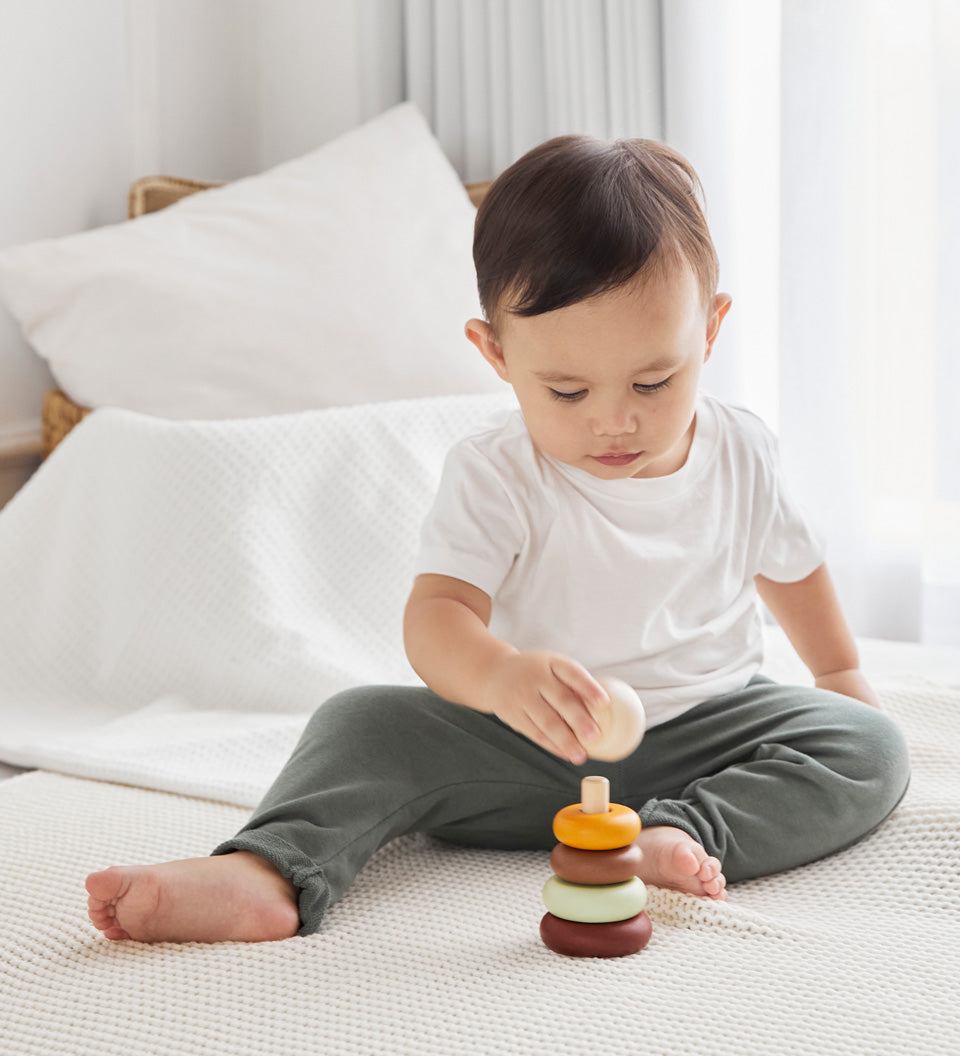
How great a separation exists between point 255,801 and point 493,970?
37 cm

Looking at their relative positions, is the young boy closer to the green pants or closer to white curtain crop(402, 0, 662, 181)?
the green pants

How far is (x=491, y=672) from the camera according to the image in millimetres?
824

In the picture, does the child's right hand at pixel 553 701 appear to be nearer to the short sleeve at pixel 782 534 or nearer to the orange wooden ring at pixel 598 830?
the orange wooden ring at pixel 598 830

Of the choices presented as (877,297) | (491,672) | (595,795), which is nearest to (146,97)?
(877,297)

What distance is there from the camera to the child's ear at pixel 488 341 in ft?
3.11

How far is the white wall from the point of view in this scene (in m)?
1.76

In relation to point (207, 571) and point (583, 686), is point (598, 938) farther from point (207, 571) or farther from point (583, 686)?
point (207, 571)

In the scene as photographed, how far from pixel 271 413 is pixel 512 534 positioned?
75cm

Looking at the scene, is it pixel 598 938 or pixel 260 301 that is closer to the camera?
pixel 598 938

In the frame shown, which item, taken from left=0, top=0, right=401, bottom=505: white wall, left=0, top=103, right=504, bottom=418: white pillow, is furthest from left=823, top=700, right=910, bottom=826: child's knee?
left=0, top=0, right=401, bottom=505: white wall

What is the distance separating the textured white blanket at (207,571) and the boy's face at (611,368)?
1.56 feet

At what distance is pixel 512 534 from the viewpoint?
972mm

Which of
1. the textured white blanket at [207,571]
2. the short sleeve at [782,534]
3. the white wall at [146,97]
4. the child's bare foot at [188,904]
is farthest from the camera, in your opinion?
the white wall at [146,97]

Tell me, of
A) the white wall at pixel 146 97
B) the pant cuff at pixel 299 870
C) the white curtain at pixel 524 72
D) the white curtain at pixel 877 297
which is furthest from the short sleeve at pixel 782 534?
the white wall at pixel 146 97
